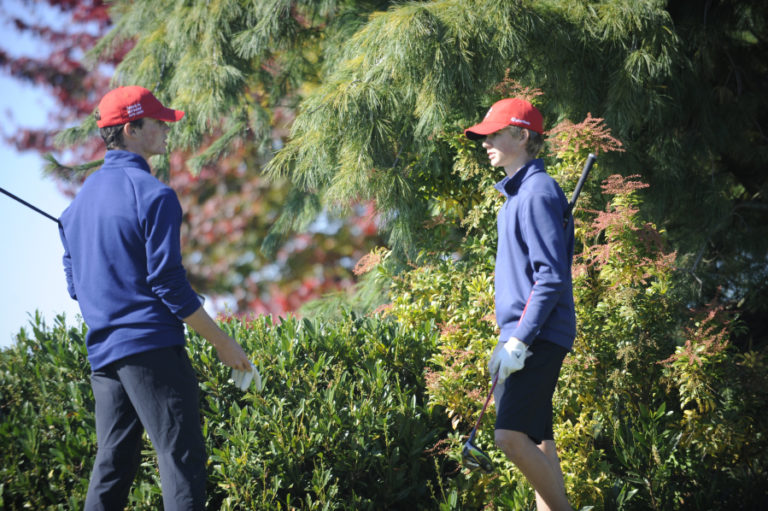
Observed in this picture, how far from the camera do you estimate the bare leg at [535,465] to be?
2.33 meters

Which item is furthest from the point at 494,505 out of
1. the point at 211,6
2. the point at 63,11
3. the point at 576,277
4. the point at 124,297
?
the point at 63,11

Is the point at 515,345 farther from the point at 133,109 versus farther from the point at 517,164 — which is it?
the point at 133,109

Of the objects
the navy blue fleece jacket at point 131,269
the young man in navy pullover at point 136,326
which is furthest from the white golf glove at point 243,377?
the navy blue fleece jacket at point 131,269

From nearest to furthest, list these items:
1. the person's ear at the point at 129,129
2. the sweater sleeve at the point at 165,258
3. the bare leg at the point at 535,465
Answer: the sweater sleeve at the point at 165,258
the bare leg at the point at 535,465
the person's ear at the point at 129,129

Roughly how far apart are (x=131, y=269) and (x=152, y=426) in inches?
20.0

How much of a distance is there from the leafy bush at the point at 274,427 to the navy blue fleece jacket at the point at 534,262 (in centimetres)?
97

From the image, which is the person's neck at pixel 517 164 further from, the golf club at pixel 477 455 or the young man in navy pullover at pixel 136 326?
the young man in navy pullover at pixel 136 326

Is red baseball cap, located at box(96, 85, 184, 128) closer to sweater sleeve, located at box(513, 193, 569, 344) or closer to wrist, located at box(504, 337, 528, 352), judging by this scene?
sweater sleeve, located at box(513, 193, 569, 344)

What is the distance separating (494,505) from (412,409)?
0.56 m

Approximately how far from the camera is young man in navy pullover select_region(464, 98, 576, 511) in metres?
2.30

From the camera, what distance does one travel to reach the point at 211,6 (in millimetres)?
5086

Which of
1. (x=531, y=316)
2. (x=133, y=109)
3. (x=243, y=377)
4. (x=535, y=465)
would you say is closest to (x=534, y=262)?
(x=531, y=316)

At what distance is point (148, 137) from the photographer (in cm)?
247

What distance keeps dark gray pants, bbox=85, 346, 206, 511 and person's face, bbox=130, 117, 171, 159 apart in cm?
72
